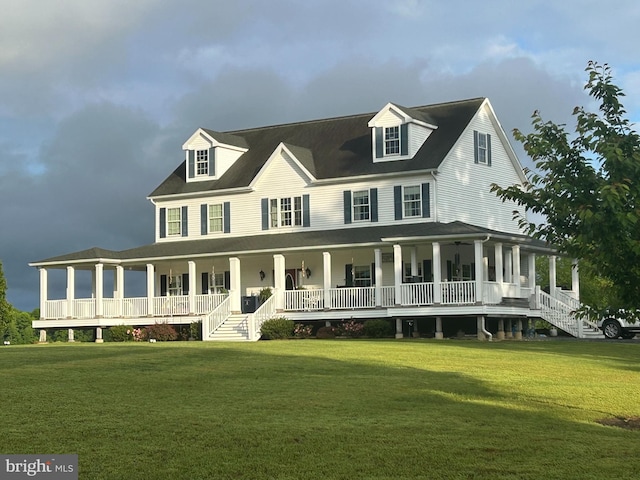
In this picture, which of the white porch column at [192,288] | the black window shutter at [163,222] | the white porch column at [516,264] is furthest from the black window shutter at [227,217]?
the white porch column at [516,264]

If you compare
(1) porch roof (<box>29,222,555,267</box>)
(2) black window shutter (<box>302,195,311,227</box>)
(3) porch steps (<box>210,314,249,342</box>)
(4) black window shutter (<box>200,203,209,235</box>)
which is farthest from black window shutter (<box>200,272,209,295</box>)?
(3) porch steps (<box>210,314,249,342</box>)

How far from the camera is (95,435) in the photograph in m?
12.8

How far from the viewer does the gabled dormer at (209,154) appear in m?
48.0

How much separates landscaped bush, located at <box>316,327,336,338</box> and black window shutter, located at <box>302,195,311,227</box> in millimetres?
6260

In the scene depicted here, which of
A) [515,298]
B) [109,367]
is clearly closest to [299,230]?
[515,298]

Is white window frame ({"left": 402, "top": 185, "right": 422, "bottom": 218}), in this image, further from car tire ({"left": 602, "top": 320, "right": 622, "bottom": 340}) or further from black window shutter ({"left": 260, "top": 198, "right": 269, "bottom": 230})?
car tire ({"left": 602, "top": 320, "right": 622, "bottom": 340})

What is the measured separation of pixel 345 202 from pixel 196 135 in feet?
31.0

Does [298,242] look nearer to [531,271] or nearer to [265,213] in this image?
[265,213]

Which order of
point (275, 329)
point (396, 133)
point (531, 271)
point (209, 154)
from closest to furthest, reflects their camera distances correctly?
point (275, 329)
point (531, 271)
point (396, 133)
point (209, 154)

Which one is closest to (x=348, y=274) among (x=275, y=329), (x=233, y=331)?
(x=275, y=329)

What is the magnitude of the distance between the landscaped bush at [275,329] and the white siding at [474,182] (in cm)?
784

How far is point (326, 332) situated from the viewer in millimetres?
39188

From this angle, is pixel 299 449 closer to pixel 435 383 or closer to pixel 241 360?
pixel 435 383

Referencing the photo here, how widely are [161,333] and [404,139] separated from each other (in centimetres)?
1314
